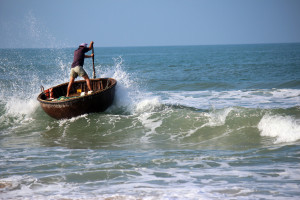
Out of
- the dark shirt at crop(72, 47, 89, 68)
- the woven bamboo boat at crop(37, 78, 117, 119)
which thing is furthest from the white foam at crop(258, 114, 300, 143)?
the dark shirt at crop(72, 47, 89, 68)

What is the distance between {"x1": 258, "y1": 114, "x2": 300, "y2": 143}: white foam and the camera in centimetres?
780

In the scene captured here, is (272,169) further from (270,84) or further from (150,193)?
(270,84)

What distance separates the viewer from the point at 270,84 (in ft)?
63.3

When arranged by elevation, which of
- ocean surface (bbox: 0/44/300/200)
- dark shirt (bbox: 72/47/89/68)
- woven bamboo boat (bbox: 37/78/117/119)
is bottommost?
ocean surface (bbox: 0/44/300/200)

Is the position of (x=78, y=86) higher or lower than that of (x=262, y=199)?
higher

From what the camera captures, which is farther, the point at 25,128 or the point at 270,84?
the point at 270,84

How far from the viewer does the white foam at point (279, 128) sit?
7804mm

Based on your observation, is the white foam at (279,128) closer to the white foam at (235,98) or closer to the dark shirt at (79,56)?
the white foam at (235,98)

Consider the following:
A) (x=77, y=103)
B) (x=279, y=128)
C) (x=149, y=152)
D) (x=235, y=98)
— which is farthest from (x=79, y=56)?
(x=235, y=98)

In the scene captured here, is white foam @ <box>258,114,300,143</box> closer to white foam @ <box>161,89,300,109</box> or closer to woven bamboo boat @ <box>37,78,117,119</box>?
white foam @ <box>161,89,300,109</box>

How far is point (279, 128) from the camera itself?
8367mm

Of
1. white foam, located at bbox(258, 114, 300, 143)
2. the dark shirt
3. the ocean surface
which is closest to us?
the ocean surface

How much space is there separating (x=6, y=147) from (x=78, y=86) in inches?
186

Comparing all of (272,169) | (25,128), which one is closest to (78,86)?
(25,128)
